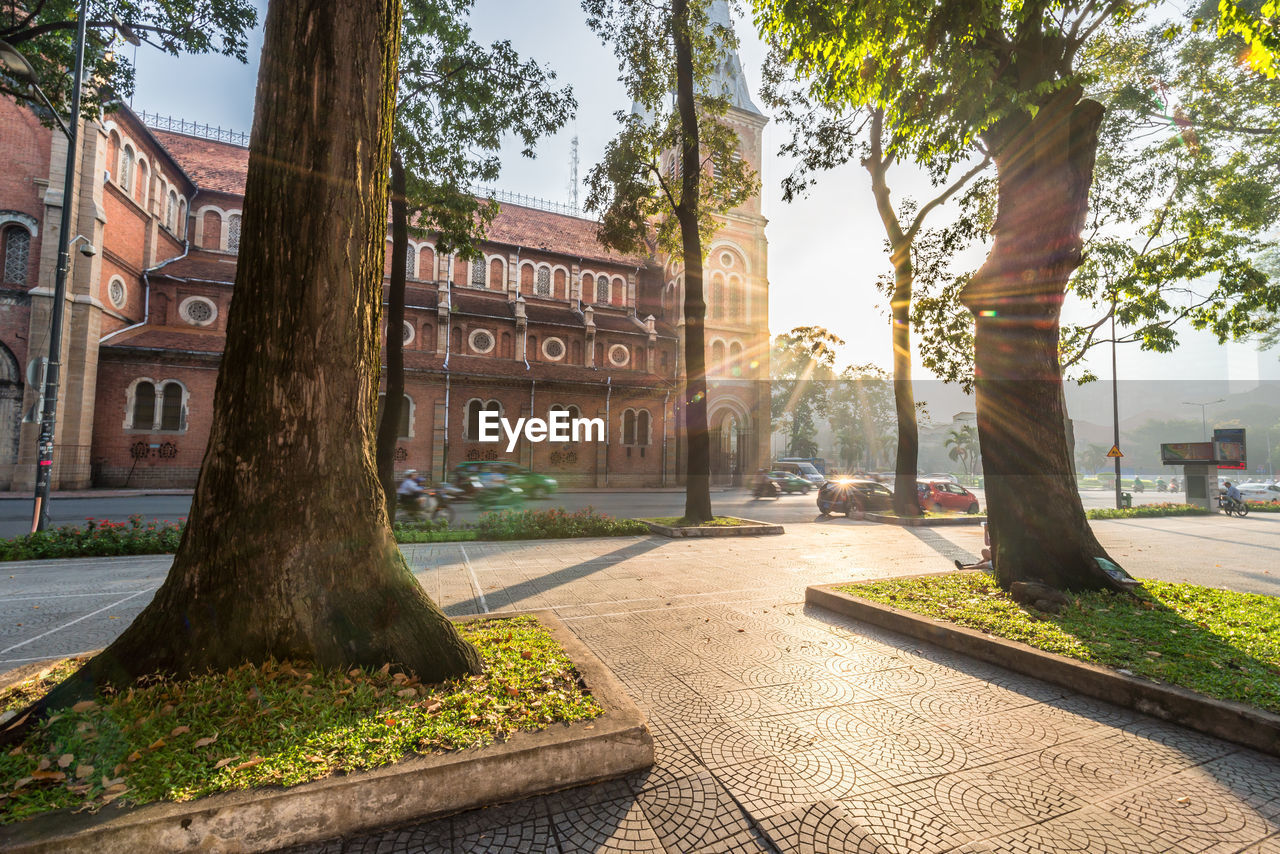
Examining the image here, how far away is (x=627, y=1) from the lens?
44.1ft

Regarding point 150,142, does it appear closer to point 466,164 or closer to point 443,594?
point 466,164

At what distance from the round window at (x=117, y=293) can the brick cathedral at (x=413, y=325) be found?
0.09 m

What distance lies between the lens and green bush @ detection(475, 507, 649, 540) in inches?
442

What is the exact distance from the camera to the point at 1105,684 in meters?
3.60

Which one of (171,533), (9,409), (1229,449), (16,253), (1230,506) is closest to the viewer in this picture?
(171,533)

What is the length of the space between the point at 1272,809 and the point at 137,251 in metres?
35.5

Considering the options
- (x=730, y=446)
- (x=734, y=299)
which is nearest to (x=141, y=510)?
(x=730, y=446)

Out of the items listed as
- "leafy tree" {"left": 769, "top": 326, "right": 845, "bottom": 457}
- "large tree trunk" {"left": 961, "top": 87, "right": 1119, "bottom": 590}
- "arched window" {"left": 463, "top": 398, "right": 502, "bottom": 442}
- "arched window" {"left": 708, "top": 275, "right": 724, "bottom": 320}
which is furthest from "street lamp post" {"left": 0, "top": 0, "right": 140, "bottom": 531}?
"leafy tree" {"left": 769, "top": 326, "right": 845, "bottom": 457}

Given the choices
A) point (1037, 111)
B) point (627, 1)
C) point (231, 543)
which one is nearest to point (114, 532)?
point (231, 543)

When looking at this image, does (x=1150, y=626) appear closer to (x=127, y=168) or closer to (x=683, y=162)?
(x=683, y=162)

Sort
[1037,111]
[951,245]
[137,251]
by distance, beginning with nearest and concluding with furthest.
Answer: [1037,111]
[951,245]
[137,251]

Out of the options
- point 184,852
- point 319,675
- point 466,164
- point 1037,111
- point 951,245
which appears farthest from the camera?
point 951,245

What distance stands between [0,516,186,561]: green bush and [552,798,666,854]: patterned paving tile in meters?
9.96

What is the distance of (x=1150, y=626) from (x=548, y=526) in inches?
371
